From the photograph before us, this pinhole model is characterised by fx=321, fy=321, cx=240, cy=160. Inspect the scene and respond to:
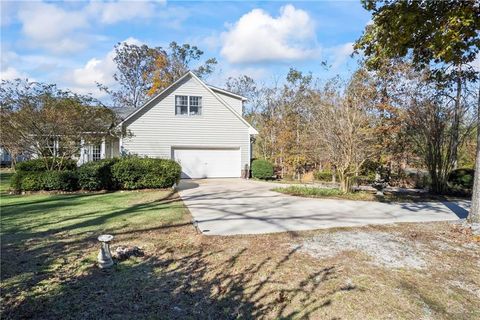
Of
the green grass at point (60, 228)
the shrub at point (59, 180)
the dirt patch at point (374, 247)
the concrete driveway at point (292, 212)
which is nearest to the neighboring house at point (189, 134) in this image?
the shrub at point (59, 180)

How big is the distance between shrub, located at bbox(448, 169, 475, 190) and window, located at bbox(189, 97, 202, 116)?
1286 centimetres

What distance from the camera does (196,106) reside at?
60.6ft

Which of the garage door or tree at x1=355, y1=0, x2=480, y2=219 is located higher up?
tree at x1=355, y1=0, x2=480, y2=219

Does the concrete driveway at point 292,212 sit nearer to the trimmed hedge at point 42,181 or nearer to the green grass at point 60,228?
the green grass at point 60,228

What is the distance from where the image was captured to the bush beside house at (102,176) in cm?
1220

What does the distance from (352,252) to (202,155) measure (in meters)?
14.3

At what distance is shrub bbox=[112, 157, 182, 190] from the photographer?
12789 millimetres

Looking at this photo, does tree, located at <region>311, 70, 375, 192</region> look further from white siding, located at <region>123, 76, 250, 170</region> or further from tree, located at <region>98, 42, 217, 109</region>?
tree, located at <region>98, 42, 217, 109</region>

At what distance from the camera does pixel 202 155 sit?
18656 mm

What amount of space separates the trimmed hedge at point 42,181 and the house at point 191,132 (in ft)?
16.3

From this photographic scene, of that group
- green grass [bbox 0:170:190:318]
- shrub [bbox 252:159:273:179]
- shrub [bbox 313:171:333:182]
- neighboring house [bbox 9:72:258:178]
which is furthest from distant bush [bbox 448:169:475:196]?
green grass [bbox 0:170:190:318]

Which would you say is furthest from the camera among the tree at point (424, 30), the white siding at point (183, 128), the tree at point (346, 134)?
the white siding at point (183, 128)

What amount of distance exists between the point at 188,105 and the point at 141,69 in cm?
1900

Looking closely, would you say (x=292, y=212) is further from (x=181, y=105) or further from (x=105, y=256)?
(x=181, y=105)
